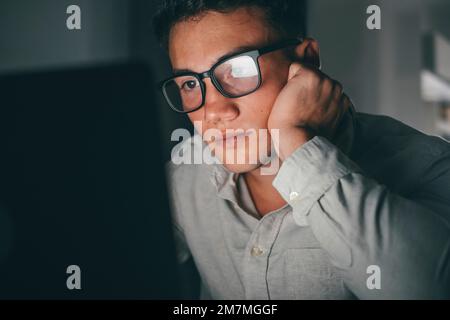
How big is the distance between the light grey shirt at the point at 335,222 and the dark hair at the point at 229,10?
236 millimetres

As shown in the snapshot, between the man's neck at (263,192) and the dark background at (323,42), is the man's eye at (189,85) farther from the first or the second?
the man's neck at (263,192)

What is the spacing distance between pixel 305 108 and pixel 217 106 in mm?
165

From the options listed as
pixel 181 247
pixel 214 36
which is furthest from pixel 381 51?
pixel 181 247

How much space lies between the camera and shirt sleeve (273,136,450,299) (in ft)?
1.95

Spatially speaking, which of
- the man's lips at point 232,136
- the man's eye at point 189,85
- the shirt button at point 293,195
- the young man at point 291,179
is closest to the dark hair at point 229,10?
the young man at point 291,179

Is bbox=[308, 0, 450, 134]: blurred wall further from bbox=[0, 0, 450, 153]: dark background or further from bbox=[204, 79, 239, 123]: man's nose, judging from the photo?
bbox=[204, 79, 239, 123]: man's nose

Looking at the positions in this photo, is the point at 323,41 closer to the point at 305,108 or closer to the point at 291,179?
the point at 305,108

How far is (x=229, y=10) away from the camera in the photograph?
2.63ft

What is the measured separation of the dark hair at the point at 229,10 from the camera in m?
0.81

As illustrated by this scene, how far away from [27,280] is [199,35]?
0.53m

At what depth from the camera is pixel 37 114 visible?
42 centimetres

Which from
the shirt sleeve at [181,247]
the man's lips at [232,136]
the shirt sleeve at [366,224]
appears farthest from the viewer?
the shirt sleeve at [181,247]

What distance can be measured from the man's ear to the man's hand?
2.5 inches

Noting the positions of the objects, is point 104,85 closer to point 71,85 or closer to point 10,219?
point 71,85
